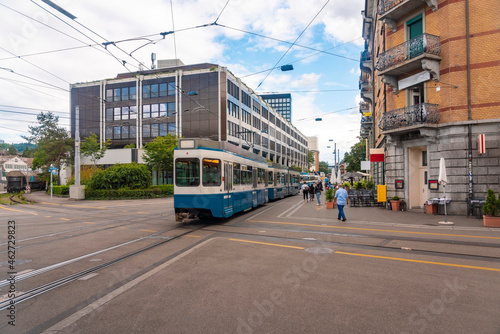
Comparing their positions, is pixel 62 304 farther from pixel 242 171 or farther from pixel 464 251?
pixel 242 171

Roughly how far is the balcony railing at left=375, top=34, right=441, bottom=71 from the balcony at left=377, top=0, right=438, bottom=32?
5.41ft

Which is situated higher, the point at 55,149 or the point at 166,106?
the point at 166,106

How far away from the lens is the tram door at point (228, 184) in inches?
508

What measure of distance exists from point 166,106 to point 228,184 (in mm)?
37320

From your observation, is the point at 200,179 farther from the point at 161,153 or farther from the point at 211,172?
the point at 161,153

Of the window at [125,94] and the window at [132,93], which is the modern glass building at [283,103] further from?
the window at [132,93]

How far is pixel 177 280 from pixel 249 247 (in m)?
3.11

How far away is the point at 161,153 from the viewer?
3750 centimetres

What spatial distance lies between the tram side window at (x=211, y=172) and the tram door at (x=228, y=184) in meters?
0.53

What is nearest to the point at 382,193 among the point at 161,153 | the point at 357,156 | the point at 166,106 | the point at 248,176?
the point at 248,176

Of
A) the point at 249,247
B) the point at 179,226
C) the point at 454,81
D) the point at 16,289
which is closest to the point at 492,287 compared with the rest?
the point at 249,247

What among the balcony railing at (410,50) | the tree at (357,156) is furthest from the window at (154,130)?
the tree at (357,156)

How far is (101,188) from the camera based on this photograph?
31.6 meters

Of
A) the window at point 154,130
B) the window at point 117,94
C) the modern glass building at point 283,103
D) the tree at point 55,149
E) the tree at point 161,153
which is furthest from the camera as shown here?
the modern glass building at point 283,103
